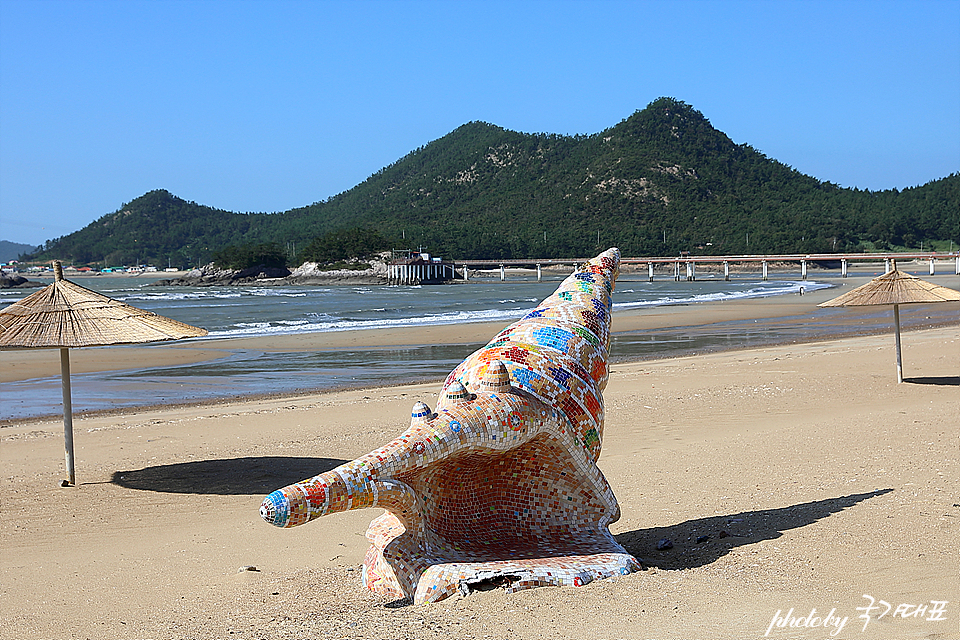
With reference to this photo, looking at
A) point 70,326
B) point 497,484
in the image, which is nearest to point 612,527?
point 497,484

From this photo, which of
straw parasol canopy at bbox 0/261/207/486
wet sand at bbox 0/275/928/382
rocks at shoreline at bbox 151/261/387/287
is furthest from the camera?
rocks at shoreline at bbox 151/261/387/287

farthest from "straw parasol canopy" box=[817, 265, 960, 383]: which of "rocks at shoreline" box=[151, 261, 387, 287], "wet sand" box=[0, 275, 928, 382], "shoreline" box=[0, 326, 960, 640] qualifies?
"rocks at shoreline" box=[151, 261, 387, 287]

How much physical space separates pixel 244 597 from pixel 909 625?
3.30 metres

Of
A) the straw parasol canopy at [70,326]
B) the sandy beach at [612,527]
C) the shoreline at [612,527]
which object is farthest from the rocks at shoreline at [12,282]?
the straw parasol canopy at [70,326]

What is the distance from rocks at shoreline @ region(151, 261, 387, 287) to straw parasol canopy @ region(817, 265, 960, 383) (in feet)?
367

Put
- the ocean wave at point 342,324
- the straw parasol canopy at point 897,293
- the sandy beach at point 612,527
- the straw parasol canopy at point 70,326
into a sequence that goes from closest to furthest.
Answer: the sandy beach at point 612,527, the straw parasol canopy at point 70,326, the straw parasol canopy at point 897,293, the ocean wave at point 342,324

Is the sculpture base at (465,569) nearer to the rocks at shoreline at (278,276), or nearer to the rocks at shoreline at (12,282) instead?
the rocks at shoreline at (278,276)

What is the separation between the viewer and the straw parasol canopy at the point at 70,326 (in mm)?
8219

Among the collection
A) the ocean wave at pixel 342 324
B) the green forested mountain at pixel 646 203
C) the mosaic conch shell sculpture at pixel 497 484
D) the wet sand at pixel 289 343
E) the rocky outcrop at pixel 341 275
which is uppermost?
the green forested mountain at pixel 646 203

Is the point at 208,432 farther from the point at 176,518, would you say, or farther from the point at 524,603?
the point at 524,603

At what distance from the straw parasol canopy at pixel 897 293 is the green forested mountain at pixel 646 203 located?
126m

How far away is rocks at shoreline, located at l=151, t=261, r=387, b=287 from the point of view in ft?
416

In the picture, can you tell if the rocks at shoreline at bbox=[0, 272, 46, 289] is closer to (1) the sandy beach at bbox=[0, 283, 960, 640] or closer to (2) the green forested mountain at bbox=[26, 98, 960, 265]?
(2) the green forested mountain at bbox=[26, 98, 960, 265]

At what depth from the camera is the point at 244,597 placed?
4801 mm
